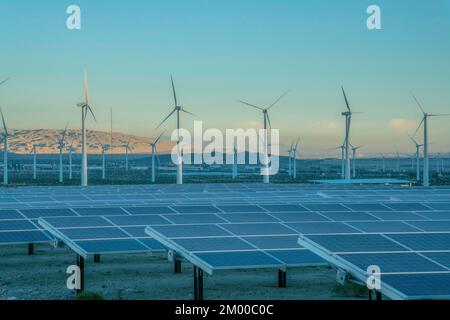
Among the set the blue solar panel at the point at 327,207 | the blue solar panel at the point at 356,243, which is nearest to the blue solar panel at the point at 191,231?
the blue solar panel at the point at 356,243

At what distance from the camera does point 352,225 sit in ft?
88.7

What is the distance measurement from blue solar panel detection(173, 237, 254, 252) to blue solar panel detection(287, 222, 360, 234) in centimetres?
354

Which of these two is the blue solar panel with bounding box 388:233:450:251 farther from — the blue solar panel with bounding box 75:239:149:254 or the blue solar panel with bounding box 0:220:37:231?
the blue solar panel with bounding box 0:220:37:231

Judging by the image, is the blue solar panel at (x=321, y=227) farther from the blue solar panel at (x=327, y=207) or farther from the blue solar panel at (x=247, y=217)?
the blue solar panel at (x=327, y=207)

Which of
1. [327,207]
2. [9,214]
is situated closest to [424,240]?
[327,207]

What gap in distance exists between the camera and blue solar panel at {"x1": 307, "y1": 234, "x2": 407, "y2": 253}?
17.7 metres

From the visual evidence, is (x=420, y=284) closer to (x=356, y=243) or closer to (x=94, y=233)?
(x=356, y=243)

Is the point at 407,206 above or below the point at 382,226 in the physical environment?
above

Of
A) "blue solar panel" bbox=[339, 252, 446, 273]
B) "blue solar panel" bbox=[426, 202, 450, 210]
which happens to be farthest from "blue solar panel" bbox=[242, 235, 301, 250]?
"blue solar panel" bbox=[426, 202, 450, 210]

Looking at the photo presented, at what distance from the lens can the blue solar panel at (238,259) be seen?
65.8ft

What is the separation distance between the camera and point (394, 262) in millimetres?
16516

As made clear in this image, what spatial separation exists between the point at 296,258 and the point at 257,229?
10.3ft
